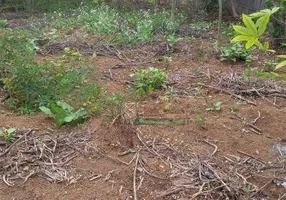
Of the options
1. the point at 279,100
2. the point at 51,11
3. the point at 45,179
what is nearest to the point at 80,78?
the point at 45,179

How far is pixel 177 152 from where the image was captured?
345cm

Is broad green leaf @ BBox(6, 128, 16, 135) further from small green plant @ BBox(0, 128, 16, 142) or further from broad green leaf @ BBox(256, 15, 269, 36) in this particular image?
broad green leaf @ BBox(256, 15, 269, 36)

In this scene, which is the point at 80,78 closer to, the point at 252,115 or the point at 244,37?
the point at 252,115

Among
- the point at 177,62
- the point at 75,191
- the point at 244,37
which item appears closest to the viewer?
the point at 244,37

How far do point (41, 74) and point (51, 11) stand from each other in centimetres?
880

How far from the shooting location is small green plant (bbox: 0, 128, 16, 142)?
351cm

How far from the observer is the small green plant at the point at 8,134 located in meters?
3.51

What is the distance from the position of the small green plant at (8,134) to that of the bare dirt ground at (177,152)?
10cm

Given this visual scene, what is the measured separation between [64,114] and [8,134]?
0.56 meters

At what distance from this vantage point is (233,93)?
4.94 m

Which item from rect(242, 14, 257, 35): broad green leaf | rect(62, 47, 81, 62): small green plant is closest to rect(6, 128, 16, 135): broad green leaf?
rect(242, 14, 257, 35): broad green leaf

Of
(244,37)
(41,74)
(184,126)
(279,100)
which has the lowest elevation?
(279,100)

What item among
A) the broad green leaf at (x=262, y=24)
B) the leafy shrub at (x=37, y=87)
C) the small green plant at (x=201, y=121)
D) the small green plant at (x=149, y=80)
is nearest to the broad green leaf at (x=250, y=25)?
the broad green leaf at (x=262, y=24)

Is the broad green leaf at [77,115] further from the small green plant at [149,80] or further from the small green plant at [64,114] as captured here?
the small green plant at [149,80]
